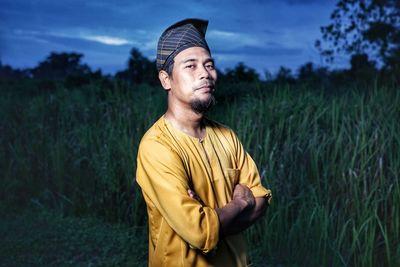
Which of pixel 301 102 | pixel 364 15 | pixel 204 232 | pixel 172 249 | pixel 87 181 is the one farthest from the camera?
pixel 364 15

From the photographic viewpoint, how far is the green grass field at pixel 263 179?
4.10 metres

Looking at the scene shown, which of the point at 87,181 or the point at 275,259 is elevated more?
the point at 87,181

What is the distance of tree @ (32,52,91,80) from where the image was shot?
371 inches

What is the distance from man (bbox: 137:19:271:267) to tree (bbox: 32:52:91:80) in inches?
300

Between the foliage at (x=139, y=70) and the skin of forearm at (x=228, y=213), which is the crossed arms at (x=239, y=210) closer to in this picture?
the skin of forearm at (x=228, y=213)

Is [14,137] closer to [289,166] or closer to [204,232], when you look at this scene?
[289,166]

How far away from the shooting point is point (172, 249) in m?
1.88

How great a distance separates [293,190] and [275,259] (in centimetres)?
55

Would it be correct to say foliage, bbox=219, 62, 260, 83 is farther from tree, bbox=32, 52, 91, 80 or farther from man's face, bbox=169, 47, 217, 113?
man's face, bbox=169, 47, 217, 113

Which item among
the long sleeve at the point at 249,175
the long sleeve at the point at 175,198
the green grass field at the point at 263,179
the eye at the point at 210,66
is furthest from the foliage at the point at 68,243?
the eye at the point at 210,66

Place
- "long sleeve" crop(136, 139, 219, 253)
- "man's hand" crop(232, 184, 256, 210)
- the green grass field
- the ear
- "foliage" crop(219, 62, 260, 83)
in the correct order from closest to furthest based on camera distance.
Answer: "long sleeve" crop(136, 139, 219, 253), "man's hand" crop(232, 184, 256, 210), the ear, the green grass field, "foliage" crop(219, 62, 260, 83)

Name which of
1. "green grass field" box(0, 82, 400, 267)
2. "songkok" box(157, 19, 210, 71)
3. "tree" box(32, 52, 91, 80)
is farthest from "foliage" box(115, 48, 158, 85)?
"songkok" box(157, 19, 210, 71)

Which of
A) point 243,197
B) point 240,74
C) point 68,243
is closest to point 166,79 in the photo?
point 243,197

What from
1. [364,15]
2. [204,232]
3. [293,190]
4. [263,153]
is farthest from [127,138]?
[364,15]
